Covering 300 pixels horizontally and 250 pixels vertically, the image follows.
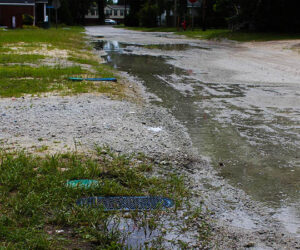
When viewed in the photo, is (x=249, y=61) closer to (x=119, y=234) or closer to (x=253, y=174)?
(x=253, y=174)

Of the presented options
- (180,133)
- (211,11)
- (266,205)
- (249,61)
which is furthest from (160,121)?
(211,11)

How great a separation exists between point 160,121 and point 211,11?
4903 cm

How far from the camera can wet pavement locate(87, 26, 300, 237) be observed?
4113 millimetres

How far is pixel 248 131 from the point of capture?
19.8 ft

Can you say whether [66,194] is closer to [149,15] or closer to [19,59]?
[19,59]

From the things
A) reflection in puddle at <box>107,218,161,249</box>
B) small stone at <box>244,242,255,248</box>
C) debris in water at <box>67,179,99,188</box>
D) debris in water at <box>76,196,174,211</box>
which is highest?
debris in water at <box>67,179,99,188</box>

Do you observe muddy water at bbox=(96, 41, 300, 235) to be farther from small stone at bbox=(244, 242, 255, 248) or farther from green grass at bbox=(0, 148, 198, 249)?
green grass at bbox=(0, 148, 198, 249)

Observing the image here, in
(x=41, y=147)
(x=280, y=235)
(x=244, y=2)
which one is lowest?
(x=280, y=235)

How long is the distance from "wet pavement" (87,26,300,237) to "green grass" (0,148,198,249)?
81cm

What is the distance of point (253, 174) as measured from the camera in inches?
175

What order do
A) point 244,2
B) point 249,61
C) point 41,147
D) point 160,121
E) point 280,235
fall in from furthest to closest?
point 244,2 < point 249,61 < point 160,121 < point 41,147 < point 280,235

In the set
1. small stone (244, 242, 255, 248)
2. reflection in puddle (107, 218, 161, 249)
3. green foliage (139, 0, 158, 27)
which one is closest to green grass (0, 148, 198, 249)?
reflection in puddle (107, 218, 161, 249)

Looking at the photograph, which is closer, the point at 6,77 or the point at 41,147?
the point at 41,147

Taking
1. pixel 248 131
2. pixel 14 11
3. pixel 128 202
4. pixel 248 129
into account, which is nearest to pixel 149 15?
pixel 14 11
